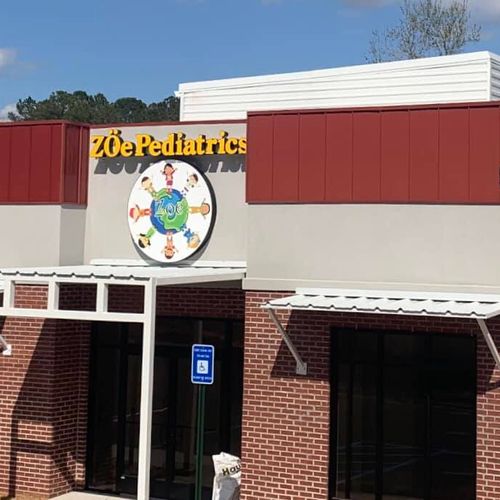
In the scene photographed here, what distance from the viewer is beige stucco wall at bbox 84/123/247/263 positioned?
50.3ft

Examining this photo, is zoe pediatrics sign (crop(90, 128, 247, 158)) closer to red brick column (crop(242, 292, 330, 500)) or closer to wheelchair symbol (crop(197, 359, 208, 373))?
red brick column (crop(242, 292, 330, 500))

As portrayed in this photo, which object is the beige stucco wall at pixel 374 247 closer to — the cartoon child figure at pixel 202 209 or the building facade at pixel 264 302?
the building facade at pixel 264 302

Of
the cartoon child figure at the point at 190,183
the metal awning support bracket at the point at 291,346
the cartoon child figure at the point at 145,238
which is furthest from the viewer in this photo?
the cartoon child figure at the point at 145,238

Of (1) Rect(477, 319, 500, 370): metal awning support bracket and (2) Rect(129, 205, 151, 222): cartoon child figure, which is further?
(2) Rect(129, 205, 151, 222): cartoon child figure

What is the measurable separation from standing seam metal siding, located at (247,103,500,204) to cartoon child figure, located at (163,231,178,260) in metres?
2.29

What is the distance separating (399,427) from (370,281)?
2.25 meters

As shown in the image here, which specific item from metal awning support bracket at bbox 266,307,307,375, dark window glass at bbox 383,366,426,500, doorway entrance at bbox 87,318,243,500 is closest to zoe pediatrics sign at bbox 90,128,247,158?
doorway entrance at bbox 87,318,243,500

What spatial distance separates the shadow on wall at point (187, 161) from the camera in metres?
15.4

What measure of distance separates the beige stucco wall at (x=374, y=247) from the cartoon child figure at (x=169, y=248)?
2.16 m

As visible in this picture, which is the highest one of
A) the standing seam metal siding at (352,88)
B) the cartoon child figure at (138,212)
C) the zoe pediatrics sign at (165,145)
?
the standing seam metal siding at (352,88)

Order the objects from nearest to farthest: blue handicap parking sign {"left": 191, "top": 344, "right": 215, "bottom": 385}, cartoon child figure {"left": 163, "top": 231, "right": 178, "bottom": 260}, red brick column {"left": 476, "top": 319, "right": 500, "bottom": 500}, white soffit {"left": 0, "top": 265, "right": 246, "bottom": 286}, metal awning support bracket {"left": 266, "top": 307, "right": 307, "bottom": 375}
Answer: red brick column {"left": 476, "top": 319, "right": 500, "bottom": 500}, blue handicap parking sign {"left": 191, "top": 344, "right": 215, "bottom": 385}, white soffit {"left": 0, "top": 265, "right": 246, "bottom": 286}, metal awning support bracket {"left": 266, "top": 307, "right": 307, "bottom": 375}, cartoon child figure {"left": 163, "top": 231, "right": 178, "bottom": 260}

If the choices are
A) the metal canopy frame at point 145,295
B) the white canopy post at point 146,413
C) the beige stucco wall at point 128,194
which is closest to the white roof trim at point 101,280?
the metal canopy frame at point 145,295

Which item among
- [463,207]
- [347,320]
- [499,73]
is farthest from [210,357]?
[499,73]

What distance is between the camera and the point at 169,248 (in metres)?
15.8
